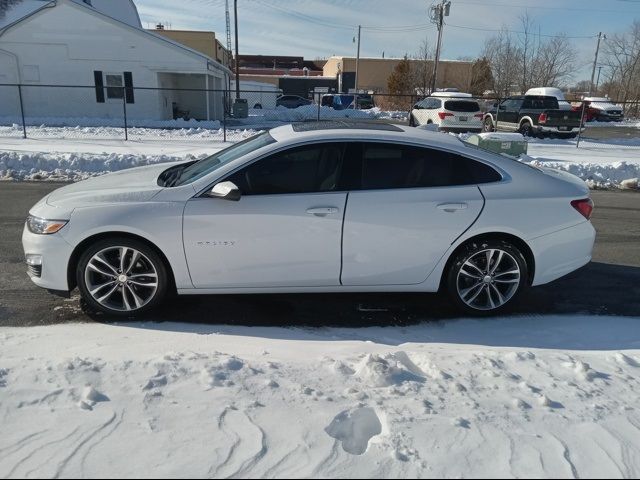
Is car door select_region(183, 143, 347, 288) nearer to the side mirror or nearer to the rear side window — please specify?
the side mirror

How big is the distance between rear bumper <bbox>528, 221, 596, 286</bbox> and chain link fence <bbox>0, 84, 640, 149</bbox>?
444 inches

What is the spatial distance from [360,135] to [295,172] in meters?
0.65

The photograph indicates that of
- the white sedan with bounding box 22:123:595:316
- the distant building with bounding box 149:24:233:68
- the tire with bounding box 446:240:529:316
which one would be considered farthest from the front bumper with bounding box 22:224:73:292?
the distant building with bounding box 149:24:233:68

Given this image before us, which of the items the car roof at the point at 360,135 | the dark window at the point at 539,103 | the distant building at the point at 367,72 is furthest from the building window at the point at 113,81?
the distant building at the point at 367,72

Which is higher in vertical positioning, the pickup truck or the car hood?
the pickup truck

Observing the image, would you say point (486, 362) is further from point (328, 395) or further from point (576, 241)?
point (576, 241)

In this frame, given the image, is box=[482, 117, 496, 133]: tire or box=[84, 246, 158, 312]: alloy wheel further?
box=[482, 117, 496, 133]: tire

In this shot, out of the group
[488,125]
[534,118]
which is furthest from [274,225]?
[488,125]

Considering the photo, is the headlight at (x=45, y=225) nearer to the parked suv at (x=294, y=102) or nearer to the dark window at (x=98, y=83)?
the dark window at (x=98, y=83)

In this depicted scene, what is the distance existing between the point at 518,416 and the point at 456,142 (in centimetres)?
250

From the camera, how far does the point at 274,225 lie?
13.2 feet

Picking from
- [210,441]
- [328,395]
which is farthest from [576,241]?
[210,441]

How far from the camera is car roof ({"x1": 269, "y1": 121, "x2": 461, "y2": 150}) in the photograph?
4250 millimetres

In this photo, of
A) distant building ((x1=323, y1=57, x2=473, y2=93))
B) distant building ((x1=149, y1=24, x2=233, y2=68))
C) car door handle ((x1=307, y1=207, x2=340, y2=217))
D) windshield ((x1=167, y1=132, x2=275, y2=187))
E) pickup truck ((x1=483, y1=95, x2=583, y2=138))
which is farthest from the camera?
distant building ((x1=323, y1=57, x2=473, y2=93))
